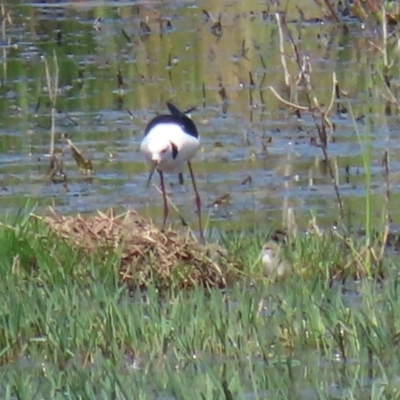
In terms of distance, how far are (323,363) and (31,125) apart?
6.35 m

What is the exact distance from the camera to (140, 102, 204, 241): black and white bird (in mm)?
7699

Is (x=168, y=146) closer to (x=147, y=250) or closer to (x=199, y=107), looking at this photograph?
(x=147, y=250)

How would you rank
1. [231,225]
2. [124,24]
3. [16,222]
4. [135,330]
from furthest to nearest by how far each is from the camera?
[124,24] < [231,225] < [16,222] < [135,330]

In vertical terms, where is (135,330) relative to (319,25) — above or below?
below

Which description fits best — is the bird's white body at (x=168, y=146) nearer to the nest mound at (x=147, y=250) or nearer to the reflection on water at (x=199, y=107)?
the reflection on water at (x=199, y=107)

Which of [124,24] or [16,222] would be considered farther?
[124,24]

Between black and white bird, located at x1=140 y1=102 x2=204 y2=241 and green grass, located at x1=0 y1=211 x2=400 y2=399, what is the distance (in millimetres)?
1799

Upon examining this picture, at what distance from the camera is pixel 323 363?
4527 mm

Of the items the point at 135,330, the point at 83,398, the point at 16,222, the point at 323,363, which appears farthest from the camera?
the point at 16,222

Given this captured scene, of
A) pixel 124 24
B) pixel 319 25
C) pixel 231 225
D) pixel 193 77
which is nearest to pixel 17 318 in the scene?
pixel 231 225

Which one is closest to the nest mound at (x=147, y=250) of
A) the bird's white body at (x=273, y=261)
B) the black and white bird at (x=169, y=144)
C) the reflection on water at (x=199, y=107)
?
the bird's white body at (x=273, y=261)

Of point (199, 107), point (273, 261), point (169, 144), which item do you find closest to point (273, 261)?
point (273, 261)

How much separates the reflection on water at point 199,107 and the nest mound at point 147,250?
118 centimetres

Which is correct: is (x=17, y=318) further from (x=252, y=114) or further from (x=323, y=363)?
(x=252, y=114)
